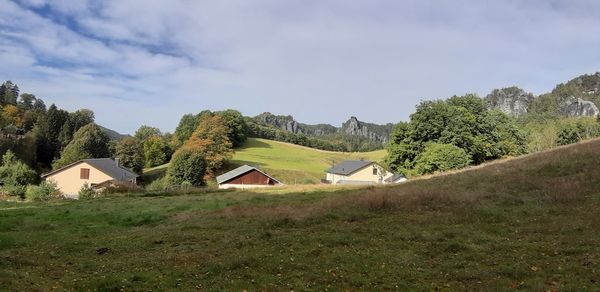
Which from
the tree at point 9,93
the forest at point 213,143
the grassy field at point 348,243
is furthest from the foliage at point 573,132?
the tree at point 9,93

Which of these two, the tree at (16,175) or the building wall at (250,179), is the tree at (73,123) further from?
the building wall at (250,179)

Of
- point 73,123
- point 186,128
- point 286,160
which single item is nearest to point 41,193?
point 286,160

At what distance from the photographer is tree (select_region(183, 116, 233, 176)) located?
9850cm

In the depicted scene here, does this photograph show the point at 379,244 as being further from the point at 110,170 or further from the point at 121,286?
the point at 110,170

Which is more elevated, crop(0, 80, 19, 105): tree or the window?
crop(0, 80, 19, 105): tree

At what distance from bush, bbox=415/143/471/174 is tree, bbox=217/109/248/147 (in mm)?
85143

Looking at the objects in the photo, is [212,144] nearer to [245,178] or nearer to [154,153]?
[245,178]

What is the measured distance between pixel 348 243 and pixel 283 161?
11767 centimetres

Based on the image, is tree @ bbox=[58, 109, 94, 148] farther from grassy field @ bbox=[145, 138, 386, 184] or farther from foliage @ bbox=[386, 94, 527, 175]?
foliage @ bbox=[386, 94, 527, 175]

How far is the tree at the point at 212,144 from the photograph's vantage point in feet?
323

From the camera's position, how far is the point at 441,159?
6219cm

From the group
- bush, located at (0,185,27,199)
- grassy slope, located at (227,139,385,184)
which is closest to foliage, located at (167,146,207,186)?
grassy slope, located at (227,139,385,184)

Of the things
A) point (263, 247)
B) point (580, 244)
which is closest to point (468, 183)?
point (580, 244)

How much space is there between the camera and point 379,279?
43.8 ft
